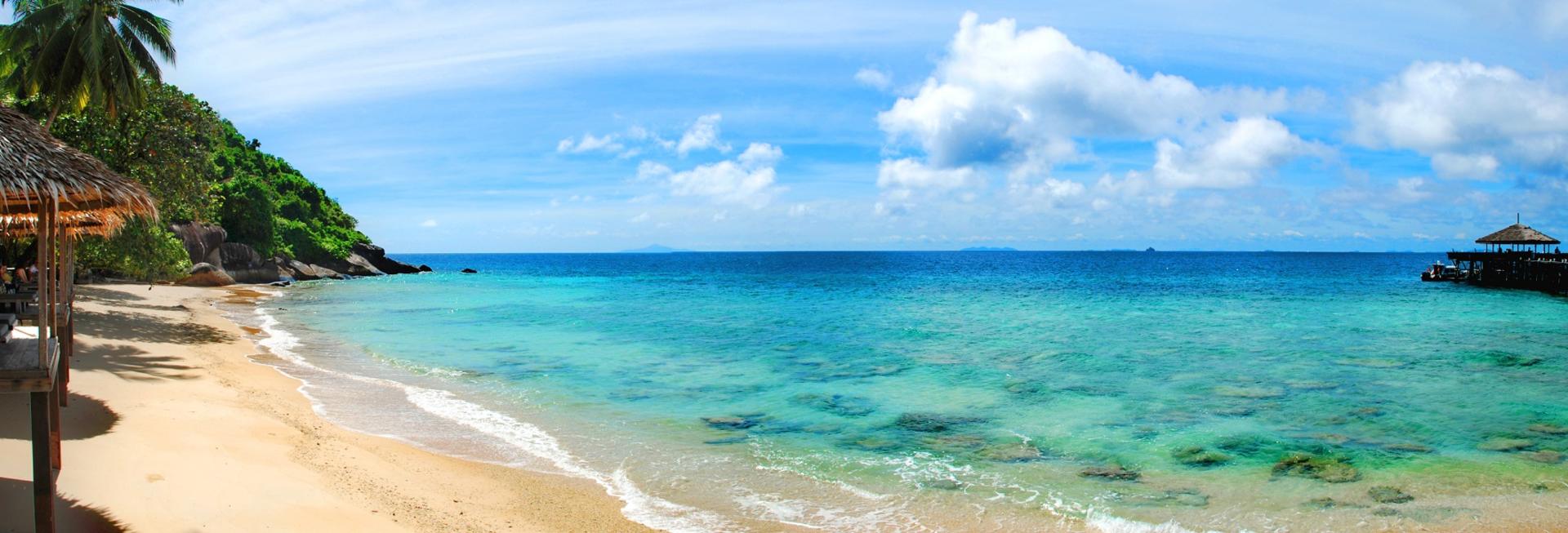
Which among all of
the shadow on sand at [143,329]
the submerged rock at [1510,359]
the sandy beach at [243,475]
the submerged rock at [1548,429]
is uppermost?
the shadow on sand at [143,329]

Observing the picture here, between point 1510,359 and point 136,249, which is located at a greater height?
point 136,249

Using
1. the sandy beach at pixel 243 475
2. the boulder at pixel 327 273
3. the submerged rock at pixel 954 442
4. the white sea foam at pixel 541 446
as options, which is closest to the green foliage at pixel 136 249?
the white sea foam at pixel 541 446

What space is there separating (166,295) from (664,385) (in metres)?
26.5

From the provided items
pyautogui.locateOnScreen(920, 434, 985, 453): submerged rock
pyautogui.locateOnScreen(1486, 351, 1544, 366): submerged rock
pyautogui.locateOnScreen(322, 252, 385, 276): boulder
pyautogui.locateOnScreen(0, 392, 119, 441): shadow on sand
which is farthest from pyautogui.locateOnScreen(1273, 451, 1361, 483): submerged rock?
pyautogui.locateOnScreen(322, 252, 385, 276): boulder

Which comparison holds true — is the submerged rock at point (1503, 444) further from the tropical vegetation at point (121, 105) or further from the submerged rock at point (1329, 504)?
the tropical vegetation at point (121, 105)

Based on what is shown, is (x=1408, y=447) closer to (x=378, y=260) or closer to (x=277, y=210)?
(x=277, y=210)

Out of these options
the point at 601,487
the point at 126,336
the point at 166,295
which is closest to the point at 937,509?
the point at 601,487

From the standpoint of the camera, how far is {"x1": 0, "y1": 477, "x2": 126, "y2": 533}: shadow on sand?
6.96m

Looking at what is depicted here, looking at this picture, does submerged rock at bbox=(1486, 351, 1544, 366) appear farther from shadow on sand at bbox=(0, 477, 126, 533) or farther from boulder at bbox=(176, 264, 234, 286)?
boulder at bbox=(176, 264, 234, 286)

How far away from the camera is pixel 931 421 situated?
1354cm

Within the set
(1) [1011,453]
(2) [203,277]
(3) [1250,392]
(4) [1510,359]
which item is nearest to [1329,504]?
(1) [1011,453]

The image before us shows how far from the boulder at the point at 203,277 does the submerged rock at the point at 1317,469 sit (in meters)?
47.6

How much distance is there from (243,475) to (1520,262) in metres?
72.1

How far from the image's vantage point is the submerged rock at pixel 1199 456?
36.6 ft
